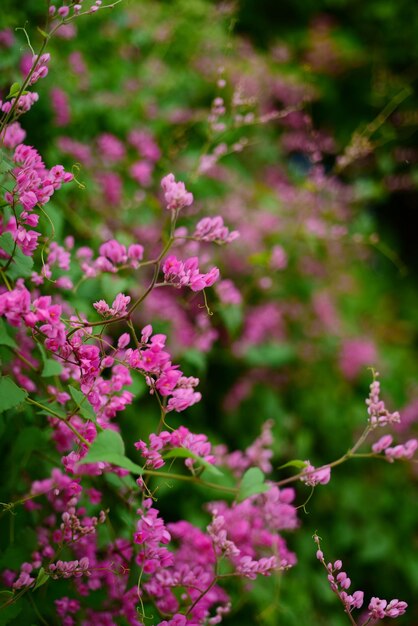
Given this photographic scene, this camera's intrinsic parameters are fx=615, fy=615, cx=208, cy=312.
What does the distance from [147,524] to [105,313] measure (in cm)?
31

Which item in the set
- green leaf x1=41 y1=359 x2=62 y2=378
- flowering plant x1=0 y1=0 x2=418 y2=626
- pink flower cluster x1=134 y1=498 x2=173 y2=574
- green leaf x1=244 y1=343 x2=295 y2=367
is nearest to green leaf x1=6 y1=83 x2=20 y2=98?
flowering plant x1=0 y1=0 x2=418 y2=626

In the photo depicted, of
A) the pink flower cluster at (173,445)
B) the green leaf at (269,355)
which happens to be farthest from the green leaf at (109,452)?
the green leaf at (269,355)

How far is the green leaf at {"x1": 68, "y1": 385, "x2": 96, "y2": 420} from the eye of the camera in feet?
2.72

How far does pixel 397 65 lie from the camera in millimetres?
3586

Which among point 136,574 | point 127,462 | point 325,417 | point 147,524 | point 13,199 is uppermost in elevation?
point 13,199

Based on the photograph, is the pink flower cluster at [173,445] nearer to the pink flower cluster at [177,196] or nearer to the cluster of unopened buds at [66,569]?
the cluster of unopened buds at [66,569]

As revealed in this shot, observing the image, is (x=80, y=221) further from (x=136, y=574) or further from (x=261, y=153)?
(x=261, y=153)

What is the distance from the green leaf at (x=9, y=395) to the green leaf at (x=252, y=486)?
32cm

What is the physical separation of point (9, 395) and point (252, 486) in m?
0.35

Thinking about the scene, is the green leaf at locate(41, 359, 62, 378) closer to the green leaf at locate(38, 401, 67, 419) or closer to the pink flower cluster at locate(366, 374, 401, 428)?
the green leaf at locate(38, 401, 67, 419)

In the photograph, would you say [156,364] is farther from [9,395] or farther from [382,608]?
[382,608]

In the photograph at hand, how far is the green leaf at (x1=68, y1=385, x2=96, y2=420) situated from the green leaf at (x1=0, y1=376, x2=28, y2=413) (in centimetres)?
7

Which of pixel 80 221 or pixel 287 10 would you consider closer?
pixel 80 221

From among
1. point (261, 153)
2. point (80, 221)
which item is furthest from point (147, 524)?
point (261, 153)
